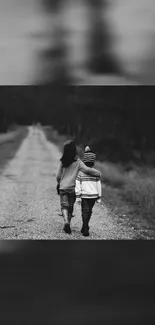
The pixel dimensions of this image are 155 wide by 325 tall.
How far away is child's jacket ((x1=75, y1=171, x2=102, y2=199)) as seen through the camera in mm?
5289

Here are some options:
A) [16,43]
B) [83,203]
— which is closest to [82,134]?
[83,203]

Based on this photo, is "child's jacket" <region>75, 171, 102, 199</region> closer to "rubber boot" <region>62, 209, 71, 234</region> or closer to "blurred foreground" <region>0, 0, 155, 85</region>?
"rubber boot" <region>62, 209, 71, 234</region>

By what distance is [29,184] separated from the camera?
5891 mm

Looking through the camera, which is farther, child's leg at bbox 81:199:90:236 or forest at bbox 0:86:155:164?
forest at bbox 0:86:155:164

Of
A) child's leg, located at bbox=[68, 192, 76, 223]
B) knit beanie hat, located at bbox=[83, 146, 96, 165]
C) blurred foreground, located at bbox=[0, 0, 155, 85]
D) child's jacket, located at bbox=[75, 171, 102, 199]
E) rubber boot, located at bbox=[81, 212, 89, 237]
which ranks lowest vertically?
rubber boot, located at bbox=[81, 212, 89, 237]

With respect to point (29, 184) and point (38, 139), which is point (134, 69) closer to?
point (38, 139)

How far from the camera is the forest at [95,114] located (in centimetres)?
570

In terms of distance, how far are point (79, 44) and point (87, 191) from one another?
163 centimetres

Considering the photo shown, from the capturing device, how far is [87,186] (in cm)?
531

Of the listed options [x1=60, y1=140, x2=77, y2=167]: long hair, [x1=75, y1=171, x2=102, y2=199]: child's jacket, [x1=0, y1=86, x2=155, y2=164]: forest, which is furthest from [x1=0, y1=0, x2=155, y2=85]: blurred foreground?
[x1=75, y1=171, x2=102, y2=199]: child's jacket
